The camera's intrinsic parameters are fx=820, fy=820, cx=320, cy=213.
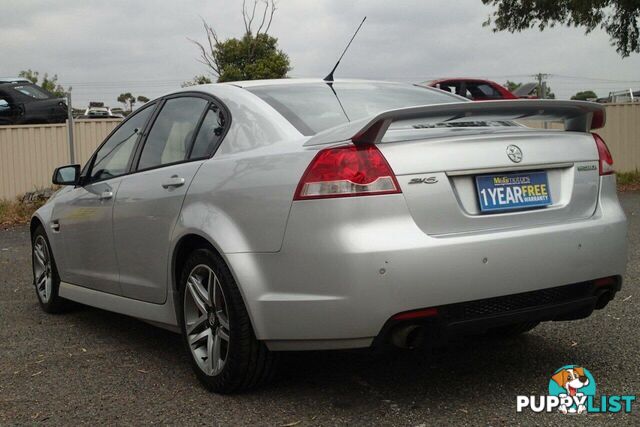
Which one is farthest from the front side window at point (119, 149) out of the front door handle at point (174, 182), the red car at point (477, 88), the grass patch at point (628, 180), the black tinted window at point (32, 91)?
the black tinted window at point (32, 91)

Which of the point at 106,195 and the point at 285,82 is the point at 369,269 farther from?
→ the point at 106,195

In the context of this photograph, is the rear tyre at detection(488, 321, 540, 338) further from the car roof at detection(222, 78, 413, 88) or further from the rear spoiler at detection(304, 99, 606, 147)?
the car roof at detection(222, 78, 413, 88)

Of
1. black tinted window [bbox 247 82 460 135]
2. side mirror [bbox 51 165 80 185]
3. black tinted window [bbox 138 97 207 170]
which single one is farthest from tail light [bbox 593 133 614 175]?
side mirror [bbox 51 165 80 185]

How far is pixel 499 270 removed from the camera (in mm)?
3391

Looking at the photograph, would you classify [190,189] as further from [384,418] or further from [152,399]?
[384,418]

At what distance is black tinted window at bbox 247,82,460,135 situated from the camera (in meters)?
3.93

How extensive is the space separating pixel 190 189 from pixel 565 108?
185 centimetres

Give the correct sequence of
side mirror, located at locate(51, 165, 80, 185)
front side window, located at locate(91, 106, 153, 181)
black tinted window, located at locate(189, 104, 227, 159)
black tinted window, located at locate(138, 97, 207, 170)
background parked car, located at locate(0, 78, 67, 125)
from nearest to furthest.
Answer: black tinted window, located at locate(189, 104, 227, 159) → black tinted window, located at locate(138, 97, 207, 170) → front side window, located at locate(91, 106, 153, 181) → side mirror, located at locate(51, 165, 80, 185) → background parked car, located at locate(0, 78, 67, 125)

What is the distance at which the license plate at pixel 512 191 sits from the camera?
11.5 feet

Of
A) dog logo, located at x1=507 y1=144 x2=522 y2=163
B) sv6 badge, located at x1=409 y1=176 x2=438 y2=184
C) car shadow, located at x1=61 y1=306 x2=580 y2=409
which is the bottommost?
car shadow, located at x1=61 y1=306 x2=580 y2=409

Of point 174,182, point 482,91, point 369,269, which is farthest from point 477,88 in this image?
point 369,269

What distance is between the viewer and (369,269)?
3.24 meters

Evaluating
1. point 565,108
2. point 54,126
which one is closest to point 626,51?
point 54,126

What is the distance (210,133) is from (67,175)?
5.82ft
